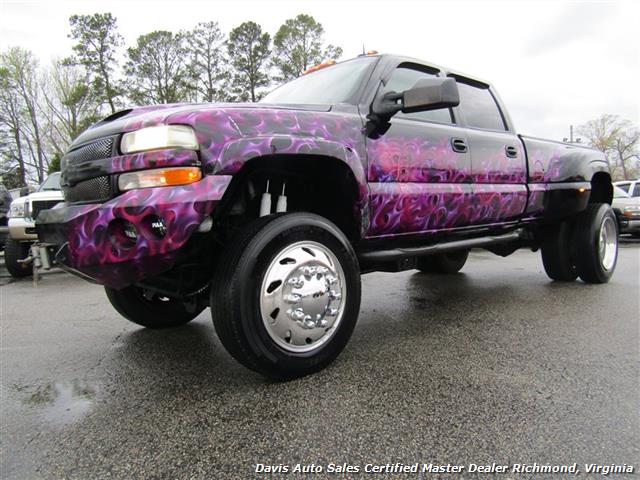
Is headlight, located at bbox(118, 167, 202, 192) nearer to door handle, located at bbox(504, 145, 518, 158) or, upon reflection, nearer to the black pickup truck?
the black pickup truck

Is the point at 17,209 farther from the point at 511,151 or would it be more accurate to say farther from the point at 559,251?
the point at 559,251

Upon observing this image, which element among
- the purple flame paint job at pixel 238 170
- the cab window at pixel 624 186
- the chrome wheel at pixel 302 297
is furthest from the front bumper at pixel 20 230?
the cab window at pixel 624 186

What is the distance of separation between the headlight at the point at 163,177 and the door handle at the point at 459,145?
2006 mm

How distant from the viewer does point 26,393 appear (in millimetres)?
2168

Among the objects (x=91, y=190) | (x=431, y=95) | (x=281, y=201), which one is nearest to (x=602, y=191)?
(x=431, y=95)

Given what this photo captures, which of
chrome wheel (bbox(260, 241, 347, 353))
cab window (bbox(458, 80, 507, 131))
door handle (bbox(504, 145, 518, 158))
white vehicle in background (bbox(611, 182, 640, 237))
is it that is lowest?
white vehicle in background (bbox(611, 182, 640, 237))

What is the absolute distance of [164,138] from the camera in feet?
6.15

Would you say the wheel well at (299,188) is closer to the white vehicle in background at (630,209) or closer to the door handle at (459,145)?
the door handle at (459,145)

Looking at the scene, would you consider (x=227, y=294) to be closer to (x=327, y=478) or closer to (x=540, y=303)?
(x=327, y=478)

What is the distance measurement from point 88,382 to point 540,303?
11.6ft

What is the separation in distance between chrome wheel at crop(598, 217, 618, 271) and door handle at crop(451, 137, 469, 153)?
2468mm

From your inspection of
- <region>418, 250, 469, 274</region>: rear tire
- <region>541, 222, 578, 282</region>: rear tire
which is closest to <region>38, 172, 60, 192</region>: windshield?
<region>418, 250, 469, 274</region>: rear tire

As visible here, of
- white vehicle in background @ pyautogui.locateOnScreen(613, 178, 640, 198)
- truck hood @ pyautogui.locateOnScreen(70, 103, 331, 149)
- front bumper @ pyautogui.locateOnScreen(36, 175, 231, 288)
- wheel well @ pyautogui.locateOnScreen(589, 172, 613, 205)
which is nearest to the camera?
front bumper @ pyautogui.locateOnScreen(36, 175, 231, 288)

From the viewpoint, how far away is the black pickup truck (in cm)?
187
